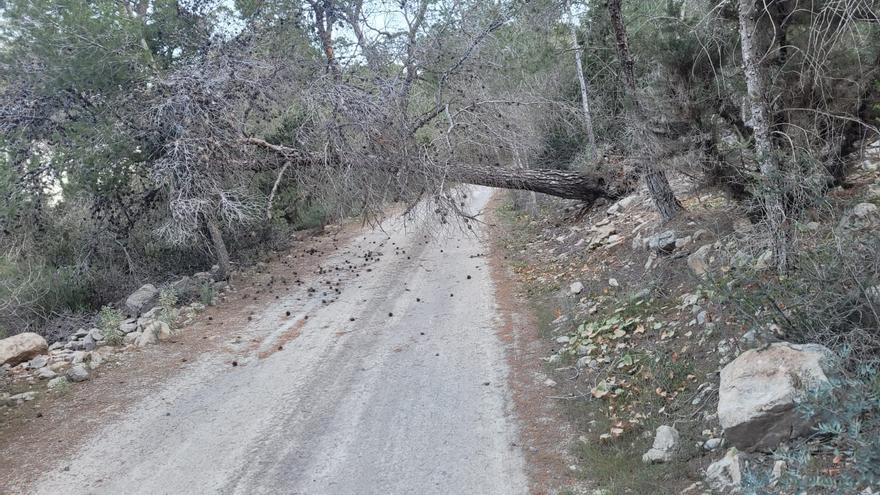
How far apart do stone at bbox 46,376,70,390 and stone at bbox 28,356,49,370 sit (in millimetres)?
656

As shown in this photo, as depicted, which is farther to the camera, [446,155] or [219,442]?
[446,155]

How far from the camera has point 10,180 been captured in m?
9.21

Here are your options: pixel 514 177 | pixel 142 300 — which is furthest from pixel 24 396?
pixel 514 177

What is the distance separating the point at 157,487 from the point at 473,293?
6.15 m

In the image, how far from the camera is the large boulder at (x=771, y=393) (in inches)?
151

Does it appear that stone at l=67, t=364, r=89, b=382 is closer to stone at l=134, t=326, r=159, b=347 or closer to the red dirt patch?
stone at l=134, t=326, r=159, b=347

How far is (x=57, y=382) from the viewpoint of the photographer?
7.59m

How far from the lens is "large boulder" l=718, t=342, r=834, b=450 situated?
3831 mm

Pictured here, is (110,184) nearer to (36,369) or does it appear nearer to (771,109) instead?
Result: (36,369)

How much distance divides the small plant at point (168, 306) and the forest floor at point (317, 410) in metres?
0.37

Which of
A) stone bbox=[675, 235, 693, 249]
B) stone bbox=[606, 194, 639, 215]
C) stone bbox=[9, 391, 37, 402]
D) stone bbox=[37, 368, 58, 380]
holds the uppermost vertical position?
stone bbox=[37, 368, 58, 380]

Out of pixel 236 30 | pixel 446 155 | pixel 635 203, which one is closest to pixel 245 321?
pixel 446 155

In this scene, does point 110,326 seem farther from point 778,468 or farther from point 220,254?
point 778,468

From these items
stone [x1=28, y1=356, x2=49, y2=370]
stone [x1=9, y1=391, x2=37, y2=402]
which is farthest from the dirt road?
stone [x1=28, y1=356, x2=49, y2=370]
